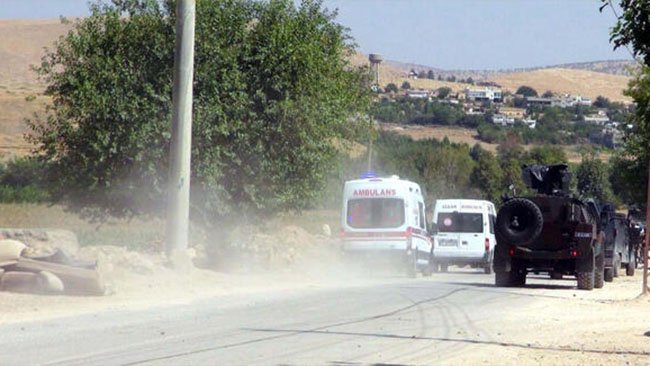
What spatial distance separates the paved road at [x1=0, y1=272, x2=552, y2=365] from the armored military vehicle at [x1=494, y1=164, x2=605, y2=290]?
5433 mm

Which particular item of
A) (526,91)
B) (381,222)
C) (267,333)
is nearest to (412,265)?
(381,222)

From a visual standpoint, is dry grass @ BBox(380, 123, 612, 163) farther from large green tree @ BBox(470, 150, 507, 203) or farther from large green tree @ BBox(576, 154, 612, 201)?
large green tree @ BBox(470, 150, 507, 203)

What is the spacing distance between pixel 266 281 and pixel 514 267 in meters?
5.57

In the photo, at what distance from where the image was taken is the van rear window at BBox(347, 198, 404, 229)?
31531 millimetres

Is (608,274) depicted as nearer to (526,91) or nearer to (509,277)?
(509,277)

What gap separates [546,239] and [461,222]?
40.4ft

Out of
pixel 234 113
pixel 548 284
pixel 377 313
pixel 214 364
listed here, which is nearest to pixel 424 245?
pixel 548 284

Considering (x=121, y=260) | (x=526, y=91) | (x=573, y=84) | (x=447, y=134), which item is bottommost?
(x=121, y=260)

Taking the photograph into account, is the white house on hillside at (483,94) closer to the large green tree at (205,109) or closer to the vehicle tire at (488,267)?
the vehicle tire at (488,267)

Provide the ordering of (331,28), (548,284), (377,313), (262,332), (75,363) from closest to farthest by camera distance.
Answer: (75,363) < (262,332) < (377,313) < (548,284) < (331,28)

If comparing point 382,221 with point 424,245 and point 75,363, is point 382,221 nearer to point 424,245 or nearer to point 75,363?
point 424,245

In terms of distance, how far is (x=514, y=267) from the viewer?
2727 centimetres

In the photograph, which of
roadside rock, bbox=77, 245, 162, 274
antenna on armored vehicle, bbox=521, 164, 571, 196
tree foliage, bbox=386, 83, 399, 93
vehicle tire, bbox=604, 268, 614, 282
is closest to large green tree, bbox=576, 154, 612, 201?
vehicle tire, bbox=604, 268, 614, 282

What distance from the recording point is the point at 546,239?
26.9 meters
